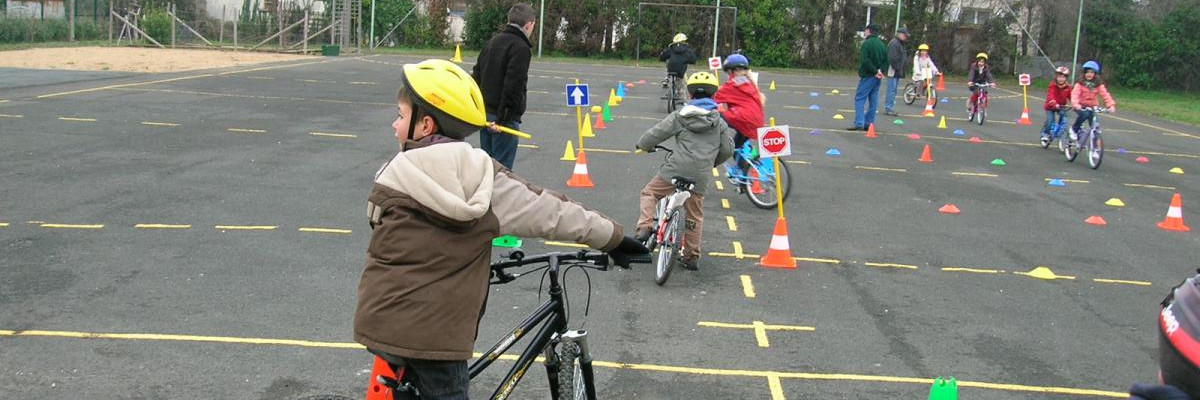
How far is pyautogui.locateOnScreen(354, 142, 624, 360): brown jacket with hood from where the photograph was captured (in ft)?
10.6

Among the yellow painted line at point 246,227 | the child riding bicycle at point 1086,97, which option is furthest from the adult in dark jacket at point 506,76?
the child riding bicycle at point 1086,97

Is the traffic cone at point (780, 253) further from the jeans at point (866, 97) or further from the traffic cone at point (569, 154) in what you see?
the jeans at point (866, 97)

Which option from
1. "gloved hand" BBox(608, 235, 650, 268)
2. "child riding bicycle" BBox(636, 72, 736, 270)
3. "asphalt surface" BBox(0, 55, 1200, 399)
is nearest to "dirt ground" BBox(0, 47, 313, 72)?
"asphalt surface" BBox(0, 55, 1200, 399)

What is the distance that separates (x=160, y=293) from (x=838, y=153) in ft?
35.7

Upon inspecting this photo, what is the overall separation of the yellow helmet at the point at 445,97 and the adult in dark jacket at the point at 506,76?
5.92m

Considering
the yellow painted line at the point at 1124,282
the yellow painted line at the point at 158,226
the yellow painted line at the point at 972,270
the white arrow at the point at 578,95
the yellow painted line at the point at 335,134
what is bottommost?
the yellow painted line at the point at 158,226

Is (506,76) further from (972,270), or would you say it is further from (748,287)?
(972,270)

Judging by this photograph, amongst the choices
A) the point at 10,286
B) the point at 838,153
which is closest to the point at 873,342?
the point at 10,286

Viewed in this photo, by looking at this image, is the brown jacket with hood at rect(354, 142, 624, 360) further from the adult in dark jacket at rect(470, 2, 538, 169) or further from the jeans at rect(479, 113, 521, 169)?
the jeans at rect(479, 113, 521, 169)

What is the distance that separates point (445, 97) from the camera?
3.35 m

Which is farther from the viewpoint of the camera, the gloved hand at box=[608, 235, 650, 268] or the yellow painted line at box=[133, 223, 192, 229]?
the yellow painted line at box=[133, 223, 192, 229]

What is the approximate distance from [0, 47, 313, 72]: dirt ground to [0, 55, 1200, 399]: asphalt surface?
12.1 metres

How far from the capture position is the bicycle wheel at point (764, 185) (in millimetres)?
11156

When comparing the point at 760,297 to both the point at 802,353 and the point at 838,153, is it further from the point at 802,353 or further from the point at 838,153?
the point at 838,153
